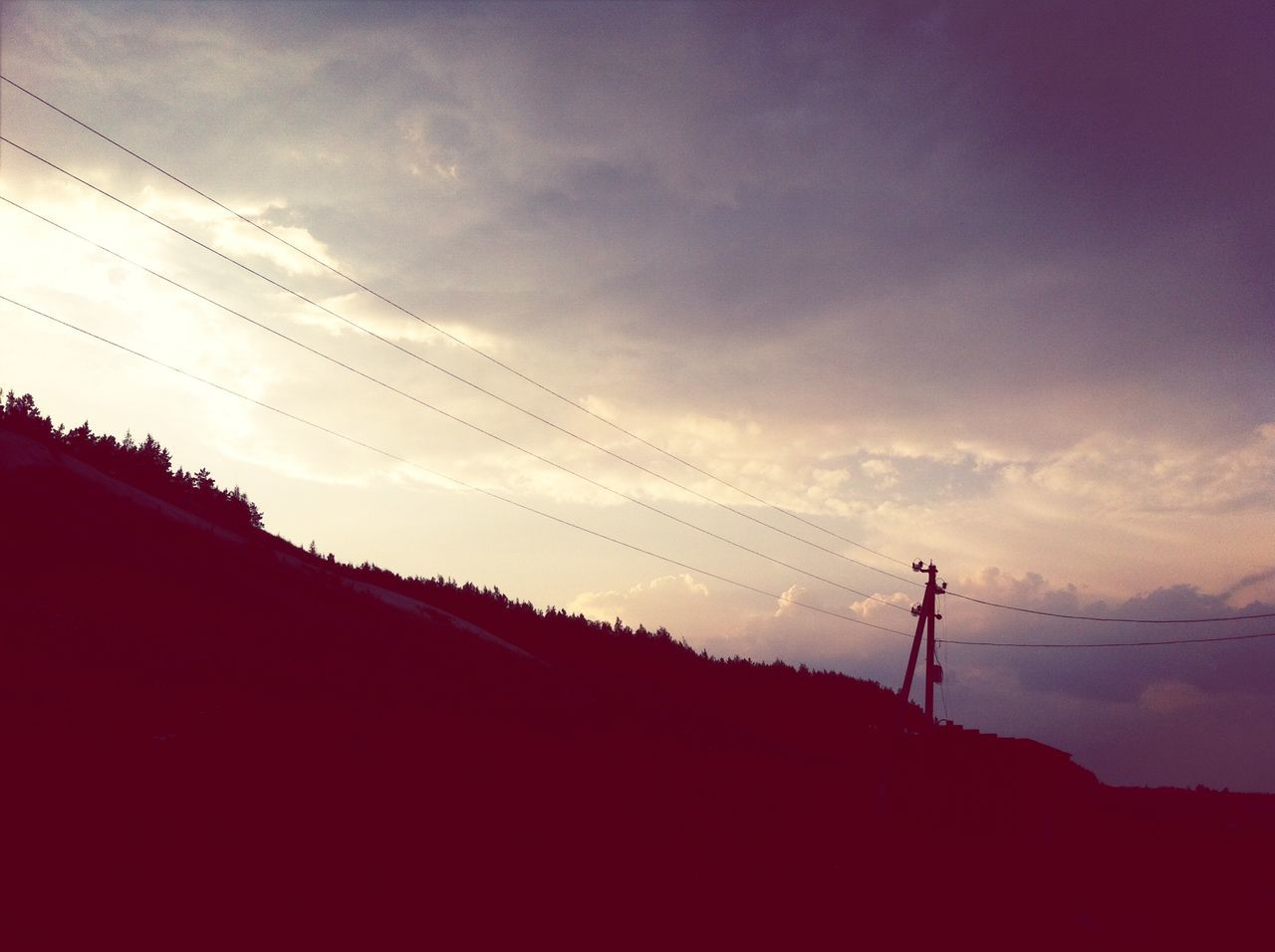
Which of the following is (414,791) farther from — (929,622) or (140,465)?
(140,465)

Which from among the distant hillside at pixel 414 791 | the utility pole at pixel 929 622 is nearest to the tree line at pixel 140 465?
the distant hillside at pixel 414 791

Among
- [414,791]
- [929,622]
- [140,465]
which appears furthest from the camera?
[140,465]

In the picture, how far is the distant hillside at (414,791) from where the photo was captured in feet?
40.0

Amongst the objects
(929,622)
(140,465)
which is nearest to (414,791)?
(929,622)

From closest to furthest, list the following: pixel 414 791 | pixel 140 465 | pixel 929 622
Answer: pixel 414 791
pixel 929 622
pixel 140 465

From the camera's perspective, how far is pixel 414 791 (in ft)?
55.4

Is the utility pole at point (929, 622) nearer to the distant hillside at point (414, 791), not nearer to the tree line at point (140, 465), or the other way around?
the distant hillside at point (414, 791)

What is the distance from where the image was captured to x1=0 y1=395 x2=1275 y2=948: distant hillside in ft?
40.0

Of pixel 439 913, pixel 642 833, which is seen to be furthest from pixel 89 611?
pixel 642 833

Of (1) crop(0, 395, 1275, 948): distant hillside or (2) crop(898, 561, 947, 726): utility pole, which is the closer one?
(1) crop(0, 395, 1275, 948): distant hillside

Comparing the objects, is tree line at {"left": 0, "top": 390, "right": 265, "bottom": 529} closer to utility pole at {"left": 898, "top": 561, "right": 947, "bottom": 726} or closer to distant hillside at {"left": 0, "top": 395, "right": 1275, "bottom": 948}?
distant hillside at {"left": 0, "top": 395, "right": 1275, "bottom": 948}

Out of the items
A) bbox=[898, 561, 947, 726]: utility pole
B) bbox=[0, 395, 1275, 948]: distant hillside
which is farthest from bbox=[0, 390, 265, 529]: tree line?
bbox=[898, 561, 947, 726]: utility pole

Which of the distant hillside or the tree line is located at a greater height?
the tree line

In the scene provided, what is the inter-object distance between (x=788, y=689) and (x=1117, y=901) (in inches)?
985
